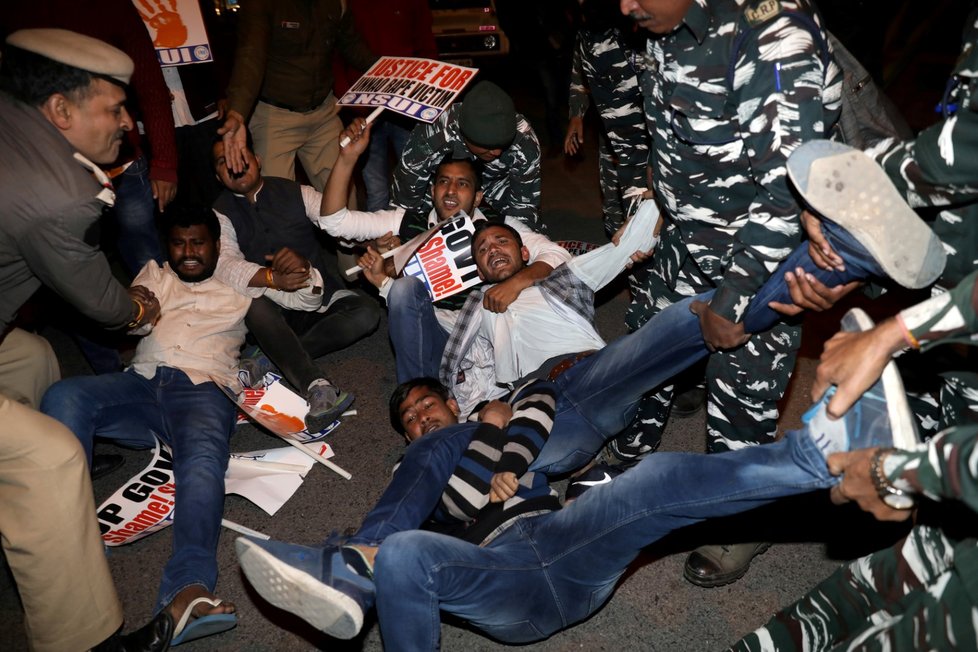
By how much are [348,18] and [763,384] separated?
338 cm

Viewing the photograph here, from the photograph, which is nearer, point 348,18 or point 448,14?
point 348,18

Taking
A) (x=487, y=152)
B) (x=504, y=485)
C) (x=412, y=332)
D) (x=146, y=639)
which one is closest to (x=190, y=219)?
(x=412, y=332)

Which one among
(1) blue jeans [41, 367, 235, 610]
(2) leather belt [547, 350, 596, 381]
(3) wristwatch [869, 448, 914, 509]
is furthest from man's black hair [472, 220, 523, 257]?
(3) wristwatch [869, 448, 914, 509]

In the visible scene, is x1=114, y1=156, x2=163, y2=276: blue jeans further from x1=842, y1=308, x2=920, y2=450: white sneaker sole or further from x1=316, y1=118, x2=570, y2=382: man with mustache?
x1=842, y1=308, x2=920, y2=450: white sneaker sole

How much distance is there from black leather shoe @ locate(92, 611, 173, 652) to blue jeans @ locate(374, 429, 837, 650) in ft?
2.98

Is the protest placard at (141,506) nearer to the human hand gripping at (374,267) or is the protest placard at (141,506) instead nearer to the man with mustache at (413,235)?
the man with mustache at (413,235)

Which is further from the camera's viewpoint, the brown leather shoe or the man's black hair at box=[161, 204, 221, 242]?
the man's black hair at box=[161, 204, 221, 242]

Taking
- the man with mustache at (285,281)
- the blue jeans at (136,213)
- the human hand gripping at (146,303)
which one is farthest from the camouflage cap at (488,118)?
the blue jeans at (136,213)

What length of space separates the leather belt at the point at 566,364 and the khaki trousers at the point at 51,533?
1.67 metres

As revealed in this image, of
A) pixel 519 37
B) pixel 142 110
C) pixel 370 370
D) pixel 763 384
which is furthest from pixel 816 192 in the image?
pixel 519 37

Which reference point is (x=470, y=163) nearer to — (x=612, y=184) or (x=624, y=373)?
(x=612, y=184)

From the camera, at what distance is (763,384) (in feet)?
7.07

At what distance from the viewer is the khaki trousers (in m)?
1.95

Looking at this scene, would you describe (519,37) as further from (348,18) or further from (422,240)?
(422,240)
